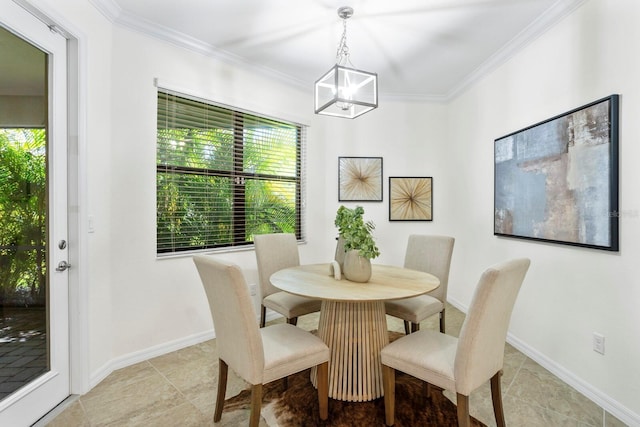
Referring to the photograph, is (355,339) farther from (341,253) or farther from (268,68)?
(268,68)

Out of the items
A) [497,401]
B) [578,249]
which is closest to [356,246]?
[497,401]

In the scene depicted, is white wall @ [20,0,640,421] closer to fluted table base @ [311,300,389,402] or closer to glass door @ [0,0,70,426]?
glass door @ [0,0,70,426]

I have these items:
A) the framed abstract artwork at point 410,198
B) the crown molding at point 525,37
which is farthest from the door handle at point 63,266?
the crown molding at point 525,37

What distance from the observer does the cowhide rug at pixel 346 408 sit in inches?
69.1

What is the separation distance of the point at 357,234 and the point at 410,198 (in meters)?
2.28

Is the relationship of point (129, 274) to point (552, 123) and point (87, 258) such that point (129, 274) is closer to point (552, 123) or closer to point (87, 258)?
point (87, 258)

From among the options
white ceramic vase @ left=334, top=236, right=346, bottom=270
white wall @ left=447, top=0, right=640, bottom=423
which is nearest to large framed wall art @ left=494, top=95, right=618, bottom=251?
white wall @ left=447, top=0, right=640, bottom=423

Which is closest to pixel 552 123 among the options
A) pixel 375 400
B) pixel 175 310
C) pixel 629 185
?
pixel 629 185

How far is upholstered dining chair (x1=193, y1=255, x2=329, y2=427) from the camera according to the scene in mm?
1467

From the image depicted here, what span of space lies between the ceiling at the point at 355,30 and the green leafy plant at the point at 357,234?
5.01ft

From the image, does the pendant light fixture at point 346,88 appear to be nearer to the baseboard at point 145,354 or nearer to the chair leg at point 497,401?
the chair leg at point 497,401

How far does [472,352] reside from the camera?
4.67 feet

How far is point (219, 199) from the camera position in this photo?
3092 mm

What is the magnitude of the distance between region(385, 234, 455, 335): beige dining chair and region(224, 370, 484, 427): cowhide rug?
47cm
